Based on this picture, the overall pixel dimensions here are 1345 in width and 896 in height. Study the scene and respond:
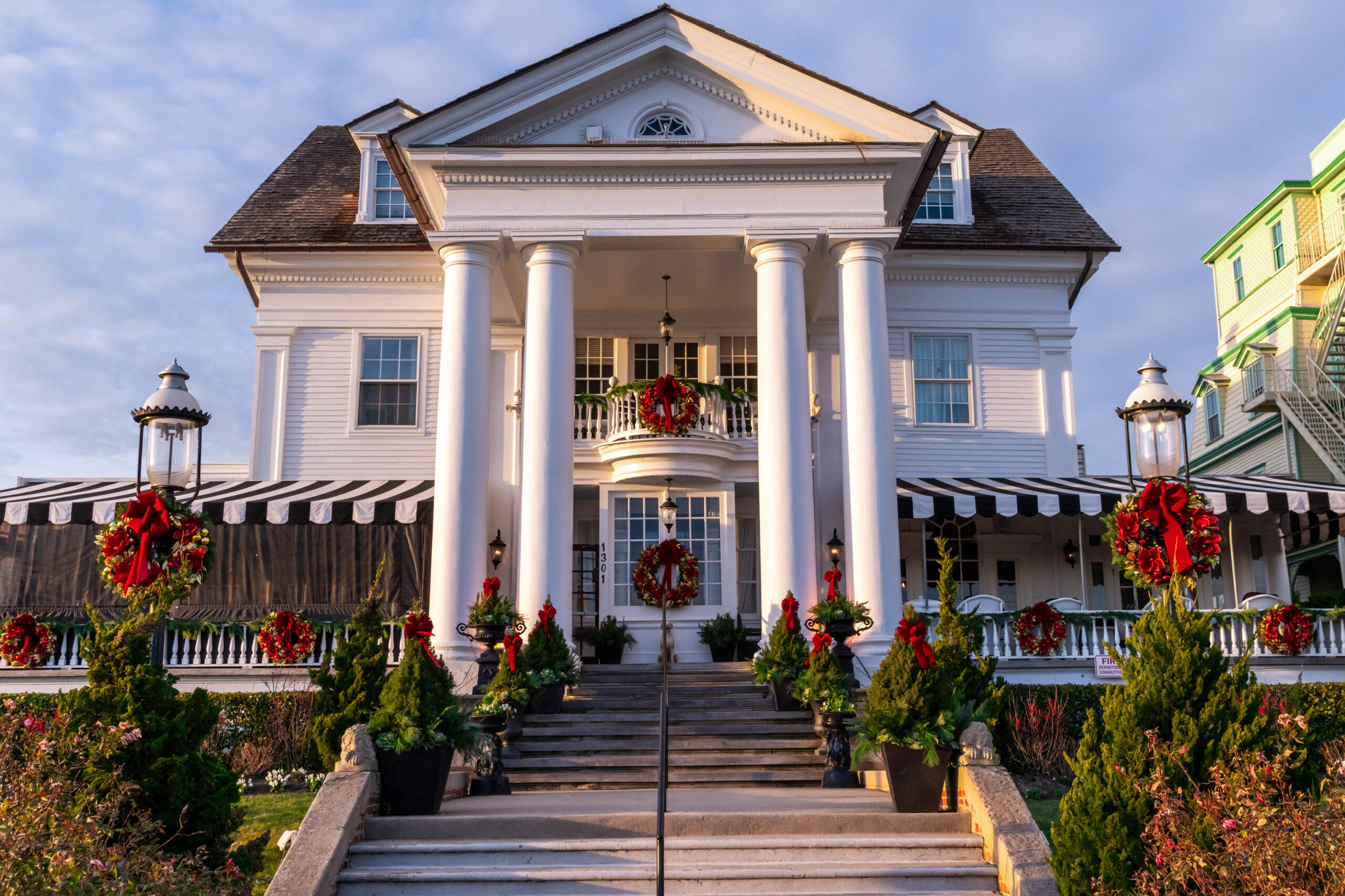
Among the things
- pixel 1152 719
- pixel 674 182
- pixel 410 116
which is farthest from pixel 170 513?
pixel 410 116

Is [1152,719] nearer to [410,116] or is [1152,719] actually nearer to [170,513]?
[170,513]

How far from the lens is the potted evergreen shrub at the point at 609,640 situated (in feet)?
63.6

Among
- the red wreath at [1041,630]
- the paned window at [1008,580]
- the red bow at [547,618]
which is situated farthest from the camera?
the paned window at [1008,580]

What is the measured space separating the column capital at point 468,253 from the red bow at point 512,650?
20.9 feet

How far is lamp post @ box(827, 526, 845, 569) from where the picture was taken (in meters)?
20.5

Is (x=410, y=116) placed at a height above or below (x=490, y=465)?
above

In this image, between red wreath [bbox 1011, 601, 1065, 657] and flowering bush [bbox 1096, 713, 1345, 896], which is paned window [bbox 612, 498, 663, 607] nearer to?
red wreath [bbox 1011, 601, 1065, 657]

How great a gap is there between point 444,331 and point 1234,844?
44.6ft

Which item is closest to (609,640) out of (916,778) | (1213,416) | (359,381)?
(359,381)

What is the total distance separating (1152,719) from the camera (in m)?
8.52

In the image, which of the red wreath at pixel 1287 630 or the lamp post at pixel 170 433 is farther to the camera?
the red wreath at pixel 1287 630

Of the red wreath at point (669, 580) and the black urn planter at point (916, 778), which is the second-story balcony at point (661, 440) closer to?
the red wreath at point (669, 580)

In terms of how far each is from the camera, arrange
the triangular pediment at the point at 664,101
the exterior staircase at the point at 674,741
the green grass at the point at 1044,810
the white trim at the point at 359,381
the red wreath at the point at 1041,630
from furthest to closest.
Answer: the white trim at the point at 359,381, the triangular pediment at the point at 664,101, the red wreath at the point at 1041,630, the exterior staircase at the point at 674,741, the green grass at the point at 1044,810

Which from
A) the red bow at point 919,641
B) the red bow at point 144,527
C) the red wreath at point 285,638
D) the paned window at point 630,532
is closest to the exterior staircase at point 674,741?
the red bow at point 919,641
